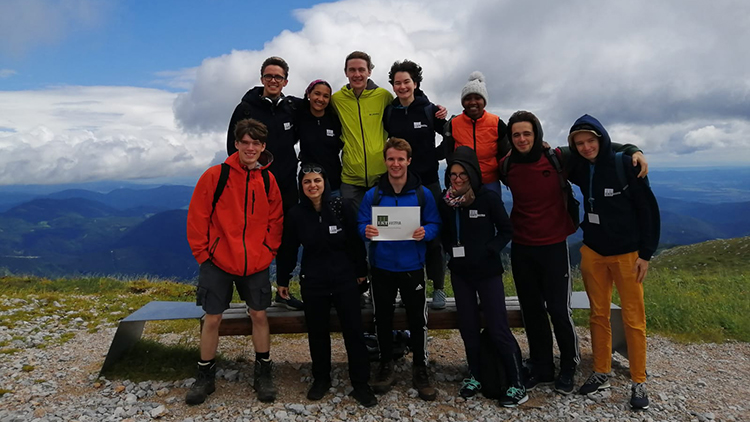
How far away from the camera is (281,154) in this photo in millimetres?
6922

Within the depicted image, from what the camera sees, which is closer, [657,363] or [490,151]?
[490,151]

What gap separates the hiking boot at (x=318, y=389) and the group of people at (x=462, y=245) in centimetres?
2

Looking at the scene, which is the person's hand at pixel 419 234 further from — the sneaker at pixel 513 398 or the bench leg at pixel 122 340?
the bench leg at pixel 122 340

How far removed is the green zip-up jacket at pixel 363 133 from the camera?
22.0ft

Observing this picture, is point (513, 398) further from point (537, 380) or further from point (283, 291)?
point (283, 291)

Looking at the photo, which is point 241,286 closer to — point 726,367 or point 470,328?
point 470,328

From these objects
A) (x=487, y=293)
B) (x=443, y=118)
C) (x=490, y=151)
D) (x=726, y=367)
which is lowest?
(x=726, y=367)

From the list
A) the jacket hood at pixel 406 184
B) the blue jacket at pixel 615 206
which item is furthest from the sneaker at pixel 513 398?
→ the jacket hood at pixel 406 184

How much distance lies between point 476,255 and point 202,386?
420 centimetres

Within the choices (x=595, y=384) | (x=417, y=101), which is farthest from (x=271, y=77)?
(x=595, y=384)

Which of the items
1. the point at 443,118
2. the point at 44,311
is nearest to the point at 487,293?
the point at 443,118

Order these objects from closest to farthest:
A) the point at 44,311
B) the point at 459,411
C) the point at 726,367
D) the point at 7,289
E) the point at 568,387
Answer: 1. the point at 459,411
2. the point at 568,387
3. the point at 726,367
4. the point at 44,311
5. the point at 7,289

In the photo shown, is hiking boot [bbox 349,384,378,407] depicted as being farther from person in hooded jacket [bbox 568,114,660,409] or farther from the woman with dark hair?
person in hooded jacket [bbox 568,114,660,409]

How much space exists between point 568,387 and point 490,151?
3.56 meters
